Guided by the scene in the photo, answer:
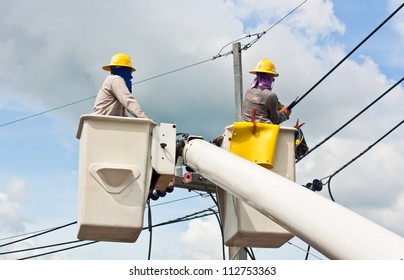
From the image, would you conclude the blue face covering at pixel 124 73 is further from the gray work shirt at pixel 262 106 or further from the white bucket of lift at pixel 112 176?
the gray work shirt at pixel 262 106

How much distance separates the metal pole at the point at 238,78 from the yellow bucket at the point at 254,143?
5.67 metres

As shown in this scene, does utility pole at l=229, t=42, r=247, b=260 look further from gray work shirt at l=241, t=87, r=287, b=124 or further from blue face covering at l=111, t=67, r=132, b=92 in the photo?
blue face covering at l=111, t=67, r=132, b=92

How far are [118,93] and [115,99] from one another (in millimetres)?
120

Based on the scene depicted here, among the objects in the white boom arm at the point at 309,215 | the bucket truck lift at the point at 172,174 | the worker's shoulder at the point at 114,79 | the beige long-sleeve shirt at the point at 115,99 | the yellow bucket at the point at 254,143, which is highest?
the worker's shoulder at the point at 114,79

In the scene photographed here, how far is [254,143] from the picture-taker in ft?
29.1

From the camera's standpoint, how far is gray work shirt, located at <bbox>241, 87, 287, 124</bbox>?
362 inches

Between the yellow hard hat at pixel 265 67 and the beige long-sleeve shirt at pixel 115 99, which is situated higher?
the yellow hard hat at pixel 265 67

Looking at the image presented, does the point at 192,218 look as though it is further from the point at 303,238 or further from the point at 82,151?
the point at 303,238

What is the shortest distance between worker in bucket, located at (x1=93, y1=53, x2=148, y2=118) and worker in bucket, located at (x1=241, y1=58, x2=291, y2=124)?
1332mm

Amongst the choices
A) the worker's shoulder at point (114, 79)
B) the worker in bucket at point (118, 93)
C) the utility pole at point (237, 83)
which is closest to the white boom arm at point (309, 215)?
the worker in bucket at point (118, 93)

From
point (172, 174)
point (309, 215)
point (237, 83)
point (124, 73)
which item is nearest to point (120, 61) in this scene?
point (124, 73)

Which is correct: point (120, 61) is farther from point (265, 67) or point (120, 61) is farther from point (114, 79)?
point (265, 67)

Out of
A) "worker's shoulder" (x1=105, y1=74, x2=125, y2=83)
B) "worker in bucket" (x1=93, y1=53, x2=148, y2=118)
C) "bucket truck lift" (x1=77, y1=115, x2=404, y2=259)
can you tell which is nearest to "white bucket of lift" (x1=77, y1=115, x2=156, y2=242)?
"bucket truck lift" (x1=77, y1=115, x2=404, y2=259)

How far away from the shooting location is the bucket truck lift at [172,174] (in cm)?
660
